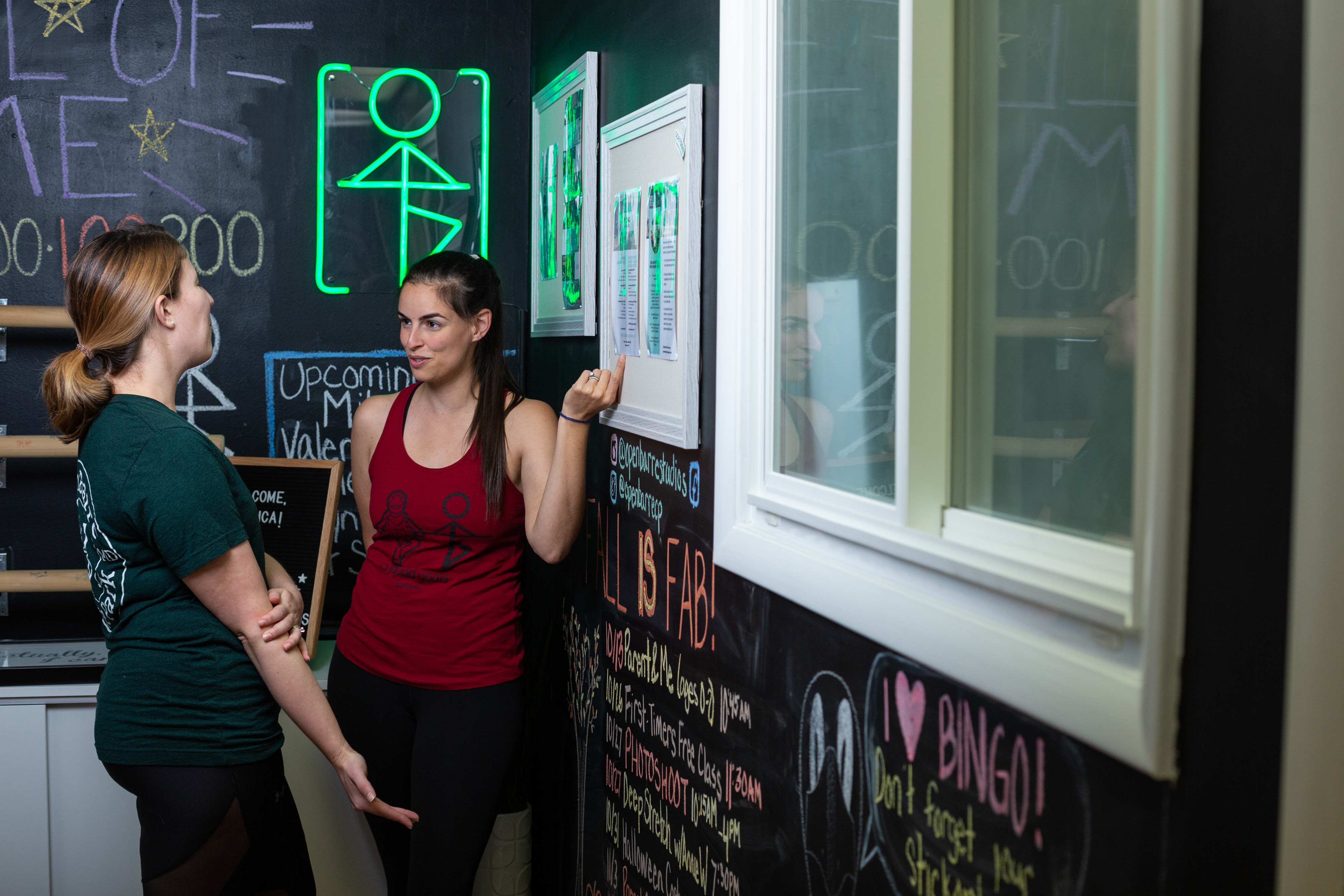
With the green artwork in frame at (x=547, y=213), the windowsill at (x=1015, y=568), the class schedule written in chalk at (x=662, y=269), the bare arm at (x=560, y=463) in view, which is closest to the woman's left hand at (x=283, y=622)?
the bare arm at (x=560, y=463)

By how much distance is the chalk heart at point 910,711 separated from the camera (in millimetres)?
1000

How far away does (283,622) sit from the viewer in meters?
1.56

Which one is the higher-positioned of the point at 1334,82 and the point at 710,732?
the point at 1334,82

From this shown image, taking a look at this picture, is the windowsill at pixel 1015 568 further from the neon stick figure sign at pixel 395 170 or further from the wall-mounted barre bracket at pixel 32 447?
the neon stick figure sign at pixel 395 170

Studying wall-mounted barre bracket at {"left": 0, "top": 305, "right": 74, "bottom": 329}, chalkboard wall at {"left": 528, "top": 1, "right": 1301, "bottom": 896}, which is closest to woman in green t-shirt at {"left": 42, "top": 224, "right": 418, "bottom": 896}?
chalkboard wall at {"left": 528, "top": 1, "right": 1301, "bottom": 896}

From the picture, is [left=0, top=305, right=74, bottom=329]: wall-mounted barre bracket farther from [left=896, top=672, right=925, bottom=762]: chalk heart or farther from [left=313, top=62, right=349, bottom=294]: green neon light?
[left=896, top=672, right=925, bottom=762]: chalk heart

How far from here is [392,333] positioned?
9.61ft

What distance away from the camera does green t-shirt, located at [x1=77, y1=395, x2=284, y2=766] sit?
1423 millimetres

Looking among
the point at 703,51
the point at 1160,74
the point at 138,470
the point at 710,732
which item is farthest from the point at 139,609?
the point at 1160,74

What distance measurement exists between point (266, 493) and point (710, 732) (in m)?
1.65

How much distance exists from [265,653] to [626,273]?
3.09ft

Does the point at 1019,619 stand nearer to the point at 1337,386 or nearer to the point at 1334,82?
the point at 1337,386

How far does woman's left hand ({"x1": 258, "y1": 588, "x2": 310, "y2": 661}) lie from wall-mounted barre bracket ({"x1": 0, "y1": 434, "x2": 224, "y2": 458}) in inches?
41.1

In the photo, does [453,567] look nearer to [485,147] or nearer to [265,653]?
[265,653]
